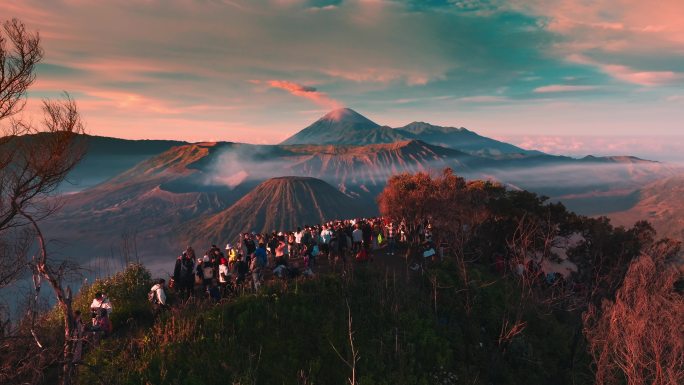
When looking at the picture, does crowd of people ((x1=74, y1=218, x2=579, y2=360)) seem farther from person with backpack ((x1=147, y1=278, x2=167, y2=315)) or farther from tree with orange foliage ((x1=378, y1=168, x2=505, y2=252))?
tree with orange foliage ((x1=378, y1=168, x2=505, y2=252))

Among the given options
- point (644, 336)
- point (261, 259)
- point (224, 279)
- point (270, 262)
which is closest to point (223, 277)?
point (224, 279)

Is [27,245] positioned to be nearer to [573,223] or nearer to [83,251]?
[573,223]

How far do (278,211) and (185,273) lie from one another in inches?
5657

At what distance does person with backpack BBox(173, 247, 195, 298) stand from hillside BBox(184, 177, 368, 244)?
12608 centimetres

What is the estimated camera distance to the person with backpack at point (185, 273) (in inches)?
589

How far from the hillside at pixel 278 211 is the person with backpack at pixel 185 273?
414 ft

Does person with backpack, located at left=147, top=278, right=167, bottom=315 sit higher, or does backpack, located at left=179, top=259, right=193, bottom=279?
backpack, located at left=179, top=259, right=193, bottom=279

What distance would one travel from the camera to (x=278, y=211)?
516 ft

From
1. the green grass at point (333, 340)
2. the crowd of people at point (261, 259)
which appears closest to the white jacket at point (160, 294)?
the green grass at point (333, 340)

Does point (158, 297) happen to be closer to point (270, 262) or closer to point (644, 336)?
point (270, 262)

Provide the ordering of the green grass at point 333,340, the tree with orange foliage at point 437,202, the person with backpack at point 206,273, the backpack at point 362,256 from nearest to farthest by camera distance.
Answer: the green grass at point 333,340, the person with backpack at point 206,273, the backpack at point 362,256, the tree with orange foliage at point 437,202

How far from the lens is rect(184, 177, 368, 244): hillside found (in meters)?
147

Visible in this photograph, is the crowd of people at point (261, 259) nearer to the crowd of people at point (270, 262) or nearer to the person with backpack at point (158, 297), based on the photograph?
the crowd of people at point (270, 262)

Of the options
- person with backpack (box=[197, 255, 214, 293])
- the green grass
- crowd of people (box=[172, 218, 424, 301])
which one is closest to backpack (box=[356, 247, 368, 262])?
crowd of people (box=[172, 218, 424, 301])
